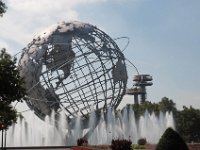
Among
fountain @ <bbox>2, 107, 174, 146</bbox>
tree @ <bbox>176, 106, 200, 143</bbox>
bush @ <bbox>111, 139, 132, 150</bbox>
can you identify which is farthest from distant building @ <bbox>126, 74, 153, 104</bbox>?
bush @ <bbox>111, 139, 132, 150</bbox>

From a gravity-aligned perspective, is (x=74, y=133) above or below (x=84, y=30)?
below

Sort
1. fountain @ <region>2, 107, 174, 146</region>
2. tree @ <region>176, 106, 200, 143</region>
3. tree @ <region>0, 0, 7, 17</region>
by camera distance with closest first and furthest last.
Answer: tree @ <region>0, 0, 7, 17</region>, fountain @ <region>2, 107, 174, 146</region>, tree @ <region>176, 106, 200, 143</region>

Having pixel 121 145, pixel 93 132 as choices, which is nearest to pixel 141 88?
pixel 93 132

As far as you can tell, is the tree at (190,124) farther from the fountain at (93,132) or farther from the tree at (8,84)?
the tree at (8,84)

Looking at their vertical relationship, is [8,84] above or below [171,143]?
above

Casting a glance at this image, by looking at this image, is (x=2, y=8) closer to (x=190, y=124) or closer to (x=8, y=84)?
(x=8, y=84)

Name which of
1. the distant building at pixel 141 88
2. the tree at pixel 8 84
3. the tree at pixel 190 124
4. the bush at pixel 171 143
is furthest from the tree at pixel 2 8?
the distant building at pixel 141 88

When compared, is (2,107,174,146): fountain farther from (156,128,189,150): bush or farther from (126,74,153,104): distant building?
(126,74,153,104): distant building

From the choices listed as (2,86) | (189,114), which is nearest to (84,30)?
(2,86)

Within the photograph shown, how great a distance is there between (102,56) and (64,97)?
18.5ft

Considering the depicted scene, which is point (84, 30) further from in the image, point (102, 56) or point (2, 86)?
point (2, 86)

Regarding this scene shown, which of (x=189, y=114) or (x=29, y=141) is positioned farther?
(x=189, y=114)

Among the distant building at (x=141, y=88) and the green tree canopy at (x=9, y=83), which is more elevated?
the distant building at (x=141, y=88)

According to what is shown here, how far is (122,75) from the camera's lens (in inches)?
2058
